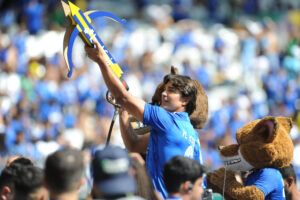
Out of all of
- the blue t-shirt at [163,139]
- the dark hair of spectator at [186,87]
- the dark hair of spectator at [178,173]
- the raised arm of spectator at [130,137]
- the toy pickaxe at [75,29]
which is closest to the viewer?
the dark hair of spectator at [178,173]

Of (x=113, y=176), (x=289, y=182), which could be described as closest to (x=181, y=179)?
(x=113, y=176)

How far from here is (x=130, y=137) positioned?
484 cm

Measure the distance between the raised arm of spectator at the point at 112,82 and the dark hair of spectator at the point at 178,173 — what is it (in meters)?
0.76

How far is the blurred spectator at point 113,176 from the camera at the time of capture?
10.2 ft

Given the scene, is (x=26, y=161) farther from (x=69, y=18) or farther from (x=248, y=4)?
(x=248, y=4)

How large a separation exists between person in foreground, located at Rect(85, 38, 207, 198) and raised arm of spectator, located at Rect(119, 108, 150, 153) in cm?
1

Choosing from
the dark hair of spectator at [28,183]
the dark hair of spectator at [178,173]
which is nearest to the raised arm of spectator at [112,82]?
the dark hair of spectator at [178,173]

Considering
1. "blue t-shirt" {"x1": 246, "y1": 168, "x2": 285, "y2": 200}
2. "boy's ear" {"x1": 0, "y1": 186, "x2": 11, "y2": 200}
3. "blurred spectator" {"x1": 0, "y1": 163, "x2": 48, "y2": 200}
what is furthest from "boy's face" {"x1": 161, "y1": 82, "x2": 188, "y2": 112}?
Answer: "boy's ear" {"x1": 0, "y1": 186, "x2": 11, "y2": 200}

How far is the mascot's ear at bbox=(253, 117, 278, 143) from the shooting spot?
462 centimetres

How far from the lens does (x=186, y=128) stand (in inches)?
175

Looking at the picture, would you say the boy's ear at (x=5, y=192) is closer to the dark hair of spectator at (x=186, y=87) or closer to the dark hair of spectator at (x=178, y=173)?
the dark hair of spectator at (x=178, y=173)

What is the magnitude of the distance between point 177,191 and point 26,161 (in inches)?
46.5

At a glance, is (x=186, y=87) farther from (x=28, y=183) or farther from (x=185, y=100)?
(x=28, y=183)

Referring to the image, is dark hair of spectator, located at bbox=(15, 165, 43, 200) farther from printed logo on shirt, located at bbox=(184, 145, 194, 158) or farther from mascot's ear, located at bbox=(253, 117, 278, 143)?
mascot's ear, located at bbox=(253, 117, 278, 143)
